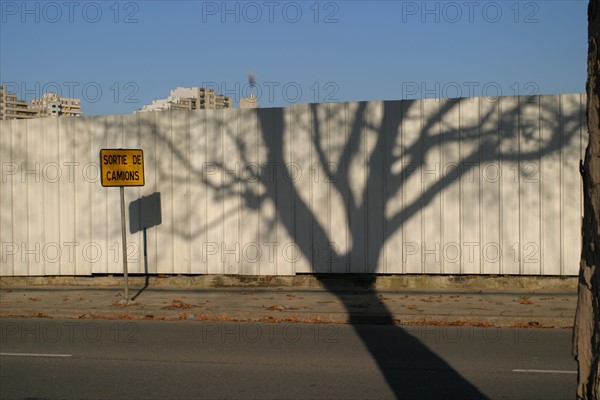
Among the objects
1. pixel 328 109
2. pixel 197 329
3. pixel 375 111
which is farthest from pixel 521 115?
pixel 197 329

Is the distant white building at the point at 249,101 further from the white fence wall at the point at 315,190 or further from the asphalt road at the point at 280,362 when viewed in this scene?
the asphalt road at the point at 280,362

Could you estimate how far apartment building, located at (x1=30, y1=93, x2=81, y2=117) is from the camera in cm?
2002

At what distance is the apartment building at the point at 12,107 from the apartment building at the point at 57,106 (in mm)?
444

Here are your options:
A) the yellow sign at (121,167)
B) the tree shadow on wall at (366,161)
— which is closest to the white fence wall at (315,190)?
the tree shadow on wall at (366,161)

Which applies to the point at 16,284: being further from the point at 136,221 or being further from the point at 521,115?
the point at 521,115

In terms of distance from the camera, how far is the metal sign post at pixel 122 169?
13.5 metres

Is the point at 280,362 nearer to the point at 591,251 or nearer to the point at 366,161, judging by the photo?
the point at 591,251

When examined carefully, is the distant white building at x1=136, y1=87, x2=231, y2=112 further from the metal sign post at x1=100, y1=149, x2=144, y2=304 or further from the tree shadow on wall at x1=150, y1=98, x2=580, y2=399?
the metal sign post at x1=100, y1=149, x2=144, y2=304

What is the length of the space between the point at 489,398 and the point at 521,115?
844 cm

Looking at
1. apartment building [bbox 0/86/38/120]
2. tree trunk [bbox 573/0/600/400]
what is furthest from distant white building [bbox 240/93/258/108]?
tree trunk [bbox 573/0/600/400]

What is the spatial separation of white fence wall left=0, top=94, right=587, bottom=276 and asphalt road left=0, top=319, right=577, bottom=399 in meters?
3.47

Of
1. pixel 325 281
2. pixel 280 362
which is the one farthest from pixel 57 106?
pixel 280 362

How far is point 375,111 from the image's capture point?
14906mm

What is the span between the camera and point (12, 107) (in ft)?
70.3
